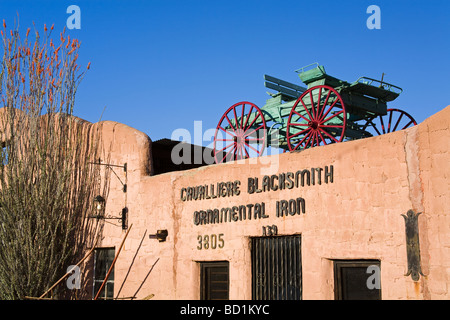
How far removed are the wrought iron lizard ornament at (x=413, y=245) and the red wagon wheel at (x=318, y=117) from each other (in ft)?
13.4

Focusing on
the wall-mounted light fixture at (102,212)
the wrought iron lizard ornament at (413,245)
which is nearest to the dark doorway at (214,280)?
the wall-mounted light fixture at (102,212)

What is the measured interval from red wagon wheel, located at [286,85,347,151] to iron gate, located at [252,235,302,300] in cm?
288

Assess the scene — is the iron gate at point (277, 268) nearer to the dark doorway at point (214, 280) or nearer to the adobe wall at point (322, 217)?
the adobe wall at point (322, 217)

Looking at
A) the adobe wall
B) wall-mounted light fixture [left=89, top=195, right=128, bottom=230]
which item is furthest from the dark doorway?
wall-mounted light fixture [left=89, top=195, right=128, bottom=230]

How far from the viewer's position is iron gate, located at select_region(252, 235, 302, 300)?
820 cm

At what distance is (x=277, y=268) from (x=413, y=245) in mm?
2452

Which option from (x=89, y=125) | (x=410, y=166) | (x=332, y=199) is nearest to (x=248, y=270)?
(x=332, y=199)

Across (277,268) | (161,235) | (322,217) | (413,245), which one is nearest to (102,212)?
(161,235)

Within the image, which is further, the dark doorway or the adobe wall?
the dark doorway

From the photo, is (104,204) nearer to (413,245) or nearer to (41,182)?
(41,182)

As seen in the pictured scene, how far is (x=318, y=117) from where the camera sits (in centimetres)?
1124

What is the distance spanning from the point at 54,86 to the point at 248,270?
6.99m

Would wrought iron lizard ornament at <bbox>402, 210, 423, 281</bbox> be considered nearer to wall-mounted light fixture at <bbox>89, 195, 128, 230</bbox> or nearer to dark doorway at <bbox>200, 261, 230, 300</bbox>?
dark doorway at <bbox>200, 261, 230, 300</bbox>

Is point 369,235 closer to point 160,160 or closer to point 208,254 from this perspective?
point 208,254
